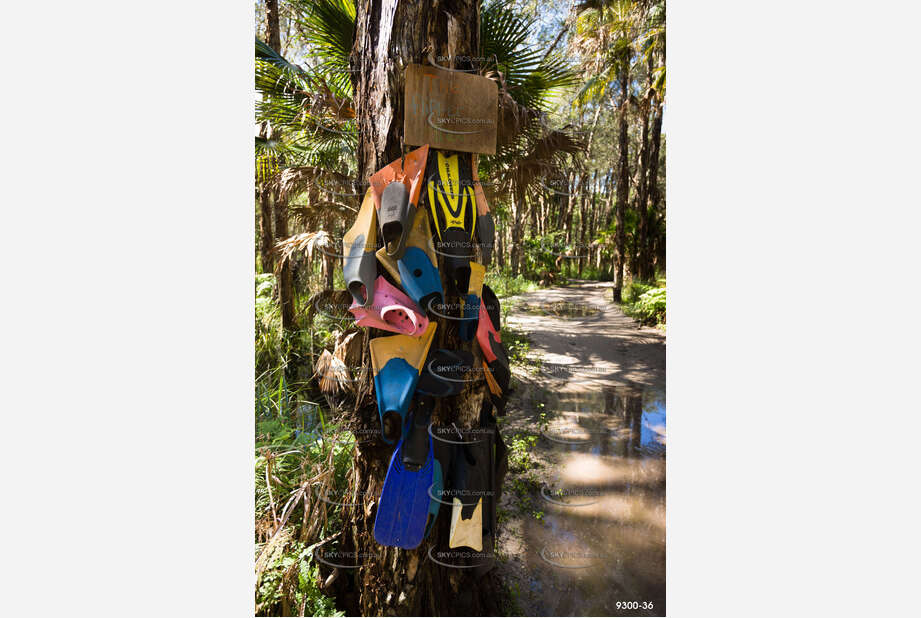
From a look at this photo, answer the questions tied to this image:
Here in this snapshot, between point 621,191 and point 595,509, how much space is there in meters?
1.61

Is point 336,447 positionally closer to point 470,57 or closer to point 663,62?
point 470,57

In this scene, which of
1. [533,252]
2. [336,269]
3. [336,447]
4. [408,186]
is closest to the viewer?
[408,186]

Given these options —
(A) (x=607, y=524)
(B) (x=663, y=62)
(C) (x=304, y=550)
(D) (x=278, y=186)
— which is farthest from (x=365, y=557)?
(B) (x=663, y=62)

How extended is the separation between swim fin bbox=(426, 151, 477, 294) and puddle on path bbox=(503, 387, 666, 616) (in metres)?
0.72

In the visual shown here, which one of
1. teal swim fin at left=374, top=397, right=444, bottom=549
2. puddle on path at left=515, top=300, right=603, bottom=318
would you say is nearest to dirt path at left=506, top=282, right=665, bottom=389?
puddle on path at left=515, top=300, right=603, bottom=318

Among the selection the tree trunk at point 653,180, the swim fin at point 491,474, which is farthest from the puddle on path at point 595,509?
the tree trunk at point 653,180

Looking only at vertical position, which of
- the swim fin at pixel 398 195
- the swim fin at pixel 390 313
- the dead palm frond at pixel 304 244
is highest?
the swim fin at pixel 398 195

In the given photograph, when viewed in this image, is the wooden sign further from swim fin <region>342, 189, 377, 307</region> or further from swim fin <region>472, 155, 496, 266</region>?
swim fin <region>342, 189, 377, 307</region>

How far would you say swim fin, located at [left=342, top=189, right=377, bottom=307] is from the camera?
1557mm

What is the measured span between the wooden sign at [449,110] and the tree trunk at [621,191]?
713 millimetres

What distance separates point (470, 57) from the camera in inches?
63.8

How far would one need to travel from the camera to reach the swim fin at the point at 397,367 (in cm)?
158

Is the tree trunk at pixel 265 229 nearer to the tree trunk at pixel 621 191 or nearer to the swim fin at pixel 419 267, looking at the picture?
the swim fin at pixel 419 267

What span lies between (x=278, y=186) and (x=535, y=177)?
122cm
